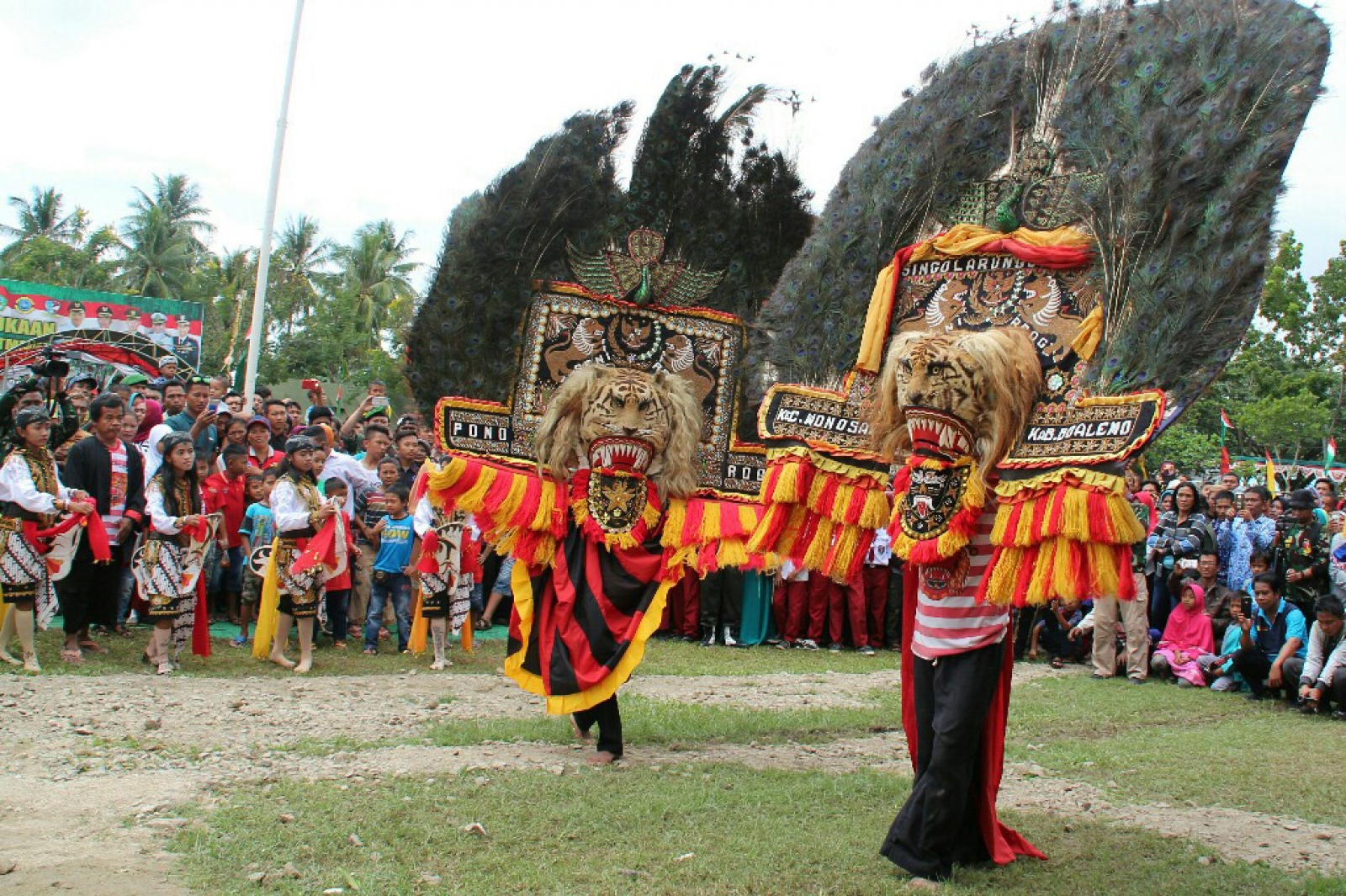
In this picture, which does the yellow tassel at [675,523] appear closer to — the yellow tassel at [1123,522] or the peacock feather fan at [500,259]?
the peacock feather fan at [500,259]

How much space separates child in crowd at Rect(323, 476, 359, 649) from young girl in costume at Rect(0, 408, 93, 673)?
181 centimetres

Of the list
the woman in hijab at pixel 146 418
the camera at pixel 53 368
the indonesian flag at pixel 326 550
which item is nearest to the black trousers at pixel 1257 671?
Answer: the indonesian flag at pixel 326 550

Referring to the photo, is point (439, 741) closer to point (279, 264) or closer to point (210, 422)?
point (210, 422)

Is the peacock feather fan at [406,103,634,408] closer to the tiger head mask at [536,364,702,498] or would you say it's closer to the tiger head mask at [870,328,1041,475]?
the tiger head mask at [536,364,702,498]

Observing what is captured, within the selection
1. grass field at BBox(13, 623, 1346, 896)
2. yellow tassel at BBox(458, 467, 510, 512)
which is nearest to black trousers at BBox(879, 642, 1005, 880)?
grass field at BBox(13, 623, 1346, 896)

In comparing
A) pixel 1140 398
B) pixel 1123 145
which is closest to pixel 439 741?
pixel 1140 398

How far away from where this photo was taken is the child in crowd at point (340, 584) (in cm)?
870

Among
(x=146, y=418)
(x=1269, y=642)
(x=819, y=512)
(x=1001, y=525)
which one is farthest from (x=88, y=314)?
(x=1001, y=525)

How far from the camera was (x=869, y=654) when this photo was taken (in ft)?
35.5

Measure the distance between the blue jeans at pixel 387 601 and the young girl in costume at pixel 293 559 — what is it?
977 millimetres

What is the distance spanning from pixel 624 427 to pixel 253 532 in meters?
4.57

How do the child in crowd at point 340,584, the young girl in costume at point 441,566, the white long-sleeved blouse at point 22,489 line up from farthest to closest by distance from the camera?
the child in crowd at point 340,584, the young girl in costume at point 441,566, the white long-sleeved blouse at point 22,489

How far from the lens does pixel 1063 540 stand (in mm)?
4055

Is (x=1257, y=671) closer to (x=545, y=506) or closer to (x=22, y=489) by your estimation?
(x=545, y=506)
